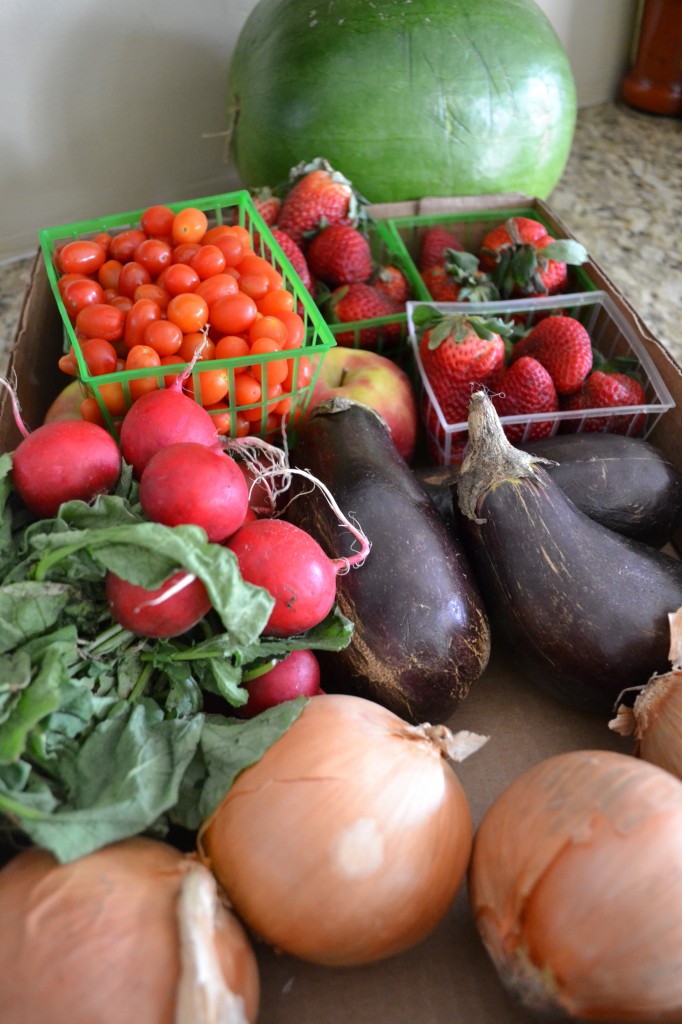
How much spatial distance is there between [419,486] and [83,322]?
418 mm

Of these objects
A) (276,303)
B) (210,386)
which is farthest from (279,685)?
(276,303)

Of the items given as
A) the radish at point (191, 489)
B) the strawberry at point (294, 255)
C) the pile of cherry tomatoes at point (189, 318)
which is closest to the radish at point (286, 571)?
the radish at point (191, 489)

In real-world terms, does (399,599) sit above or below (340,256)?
below

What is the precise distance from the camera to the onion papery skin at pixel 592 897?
510 millimetres

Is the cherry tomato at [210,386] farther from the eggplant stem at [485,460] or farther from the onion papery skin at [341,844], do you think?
the onion papery skin at [341,844]

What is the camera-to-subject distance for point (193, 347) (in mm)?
839

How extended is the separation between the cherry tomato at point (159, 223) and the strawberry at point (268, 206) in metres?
0.27

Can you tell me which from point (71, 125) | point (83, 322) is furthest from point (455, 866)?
point (71, 125)

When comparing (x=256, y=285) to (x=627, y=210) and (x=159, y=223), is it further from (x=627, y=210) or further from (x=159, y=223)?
(x=627, y=210)

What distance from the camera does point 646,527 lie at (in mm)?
927

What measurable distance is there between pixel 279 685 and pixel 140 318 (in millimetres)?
427

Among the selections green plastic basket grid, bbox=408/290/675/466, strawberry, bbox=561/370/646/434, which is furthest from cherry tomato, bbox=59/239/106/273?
strawberry, bbox=561/370/646/434

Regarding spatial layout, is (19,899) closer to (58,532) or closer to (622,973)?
(58,532)

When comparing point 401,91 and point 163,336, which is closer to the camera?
point 163,336
